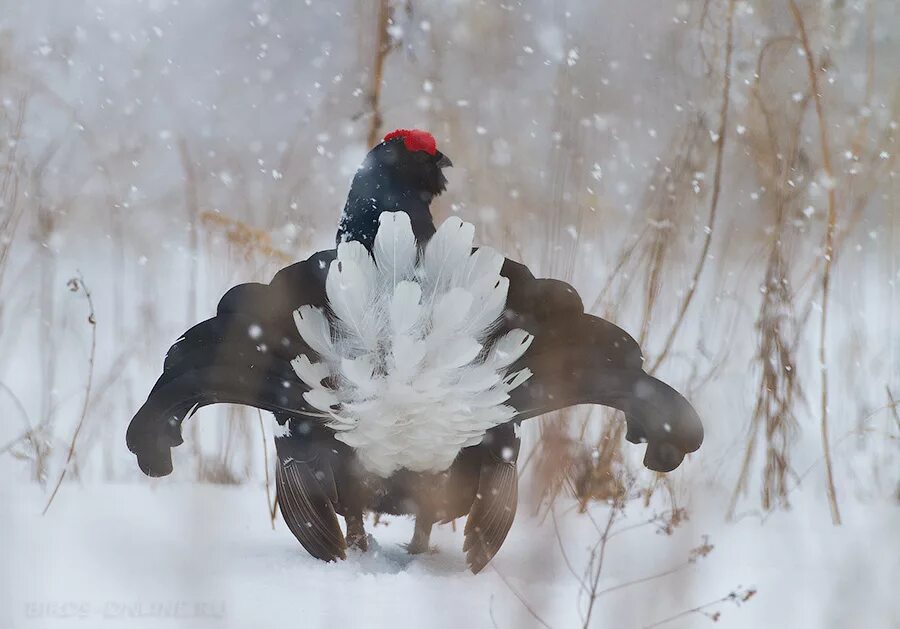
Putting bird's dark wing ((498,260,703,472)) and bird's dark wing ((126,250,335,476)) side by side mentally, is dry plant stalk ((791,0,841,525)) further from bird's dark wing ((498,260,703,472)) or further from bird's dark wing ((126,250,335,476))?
bird's dark wing ((126,250,335,476))

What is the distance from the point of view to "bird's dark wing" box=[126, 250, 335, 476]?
3.33 ft

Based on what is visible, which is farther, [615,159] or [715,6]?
[615,159]

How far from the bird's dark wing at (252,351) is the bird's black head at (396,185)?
121 mm

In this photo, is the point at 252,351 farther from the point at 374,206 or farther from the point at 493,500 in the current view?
the point at 493,500

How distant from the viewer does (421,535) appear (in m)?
1.20

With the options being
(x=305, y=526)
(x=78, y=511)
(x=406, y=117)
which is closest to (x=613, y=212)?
(x=406, y=117)

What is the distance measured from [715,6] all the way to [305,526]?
146 centimetres

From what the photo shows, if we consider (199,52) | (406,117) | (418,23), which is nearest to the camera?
(418,23)

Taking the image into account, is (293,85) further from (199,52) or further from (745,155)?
(745,155)

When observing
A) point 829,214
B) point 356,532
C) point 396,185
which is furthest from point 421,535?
point 829,214

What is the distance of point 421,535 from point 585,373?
399 mm

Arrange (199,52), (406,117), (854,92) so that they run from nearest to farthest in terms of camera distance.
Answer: (854,92), (406,117), (199,52)

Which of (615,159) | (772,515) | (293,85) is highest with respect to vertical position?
(293,85)

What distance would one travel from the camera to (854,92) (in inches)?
76.7
